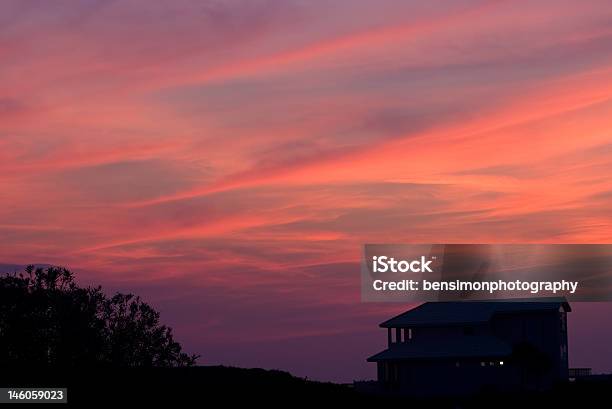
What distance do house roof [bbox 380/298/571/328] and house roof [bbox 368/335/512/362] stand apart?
1.35 meters

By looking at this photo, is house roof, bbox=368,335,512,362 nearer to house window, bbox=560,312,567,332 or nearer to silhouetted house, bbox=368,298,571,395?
silhouetted house, bbox=368,298,571,395

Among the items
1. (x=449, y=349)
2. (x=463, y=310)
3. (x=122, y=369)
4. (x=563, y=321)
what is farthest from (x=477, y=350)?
(x=122, y=369)

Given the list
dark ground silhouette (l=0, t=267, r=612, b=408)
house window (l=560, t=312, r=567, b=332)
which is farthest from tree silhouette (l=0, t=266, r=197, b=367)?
house window (l=560, t=312, r=567, b=332)

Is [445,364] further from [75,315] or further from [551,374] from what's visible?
[75,315]

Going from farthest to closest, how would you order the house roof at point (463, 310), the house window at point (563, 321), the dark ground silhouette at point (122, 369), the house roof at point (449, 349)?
the house window at point (563, 321), the house roof at point (463, 310), the house roof at point (449, 349), the dark ground silhouette at point (122, 369)

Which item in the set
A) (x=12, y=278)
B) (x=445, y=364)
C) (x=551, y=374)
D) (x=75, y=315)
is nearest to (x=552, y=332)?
(x=551, y=374)

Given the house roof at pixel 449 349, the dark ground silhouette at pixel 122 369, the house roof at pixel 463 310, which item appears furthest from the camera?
the house roof at pixel 463 310

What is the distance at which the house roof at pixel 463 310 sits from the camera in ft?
246

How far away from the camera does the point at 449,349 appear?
74125 millimetres

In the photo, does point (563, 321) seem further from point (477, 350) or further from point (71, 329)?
point (71, 329)

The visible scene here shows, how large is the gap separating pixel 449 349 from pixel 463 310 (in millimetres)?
4382

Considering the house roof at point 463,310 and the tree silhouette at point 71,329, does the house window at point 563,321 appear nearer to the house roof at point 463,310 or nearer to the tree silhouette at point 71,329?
the house roof at point 463,310

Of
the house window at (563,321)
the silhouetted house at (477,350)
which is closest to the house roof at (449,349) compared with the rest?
the silhouetted house at (477,350)

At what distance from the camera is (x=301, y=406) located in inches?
1727
